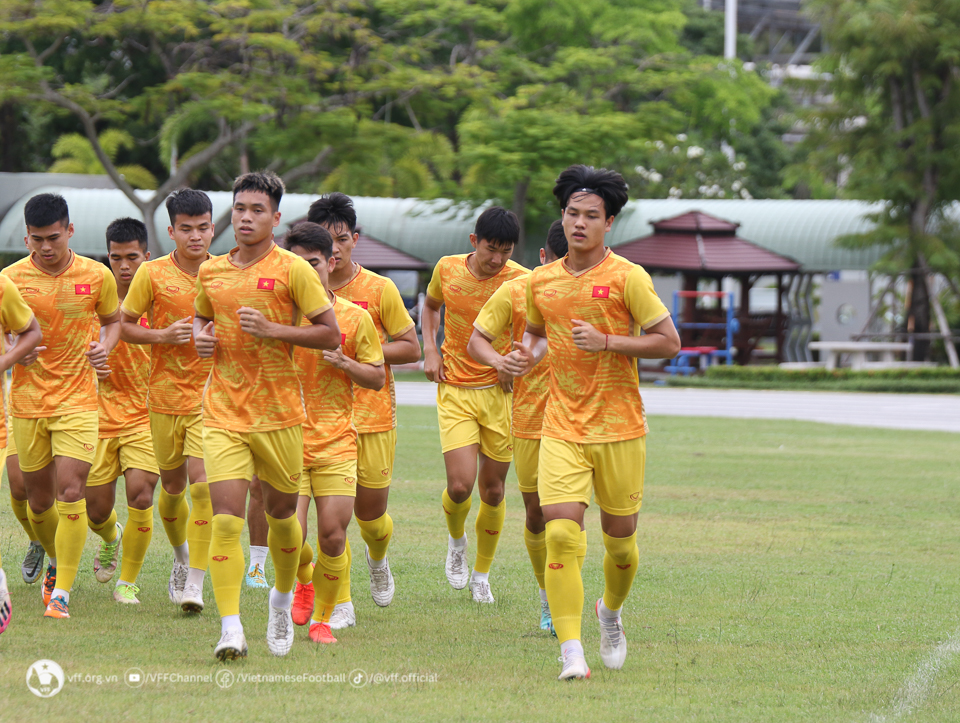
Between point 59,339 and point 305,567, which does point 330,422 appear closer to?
point 305,567

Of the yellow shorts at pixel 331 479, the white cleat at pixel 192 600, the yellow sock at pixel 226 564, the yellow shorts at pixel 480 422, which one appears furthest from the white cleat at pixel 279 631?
the yellow shorts at pixel 480 422

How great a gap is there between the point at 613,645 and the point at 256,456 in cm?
192

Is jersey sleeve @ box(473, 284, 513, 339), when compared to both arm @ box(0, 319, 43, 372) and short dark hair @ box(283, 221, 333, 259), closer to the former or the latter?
short dark hair @ box(283, 221, 333, 259)

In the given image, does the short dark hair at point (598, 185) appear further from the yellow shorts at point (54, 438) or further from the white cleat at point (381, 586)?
the yellow shorts at point (54, 438)

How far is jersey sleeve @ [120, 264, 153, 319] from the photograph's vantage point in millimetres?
7020

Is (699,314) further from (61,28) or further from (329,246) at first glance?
(329,246)

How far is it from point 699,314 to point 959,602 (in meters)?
26.0

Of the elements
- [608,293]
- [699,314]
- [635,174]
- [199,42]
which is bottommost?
[699,314]

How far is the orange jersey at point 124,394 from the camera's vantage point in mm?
7344

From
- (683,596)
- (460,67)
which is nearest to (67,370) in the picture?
(683,596)

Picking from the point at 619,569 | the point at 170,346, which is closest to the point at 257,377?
the point at 170,346

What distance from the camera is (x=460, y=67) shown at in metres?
29.2

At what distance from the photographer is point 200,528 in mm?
6855

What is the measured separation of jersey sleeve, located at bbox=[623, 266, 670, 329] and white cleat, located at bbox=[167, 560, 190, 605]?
3.21 metres
